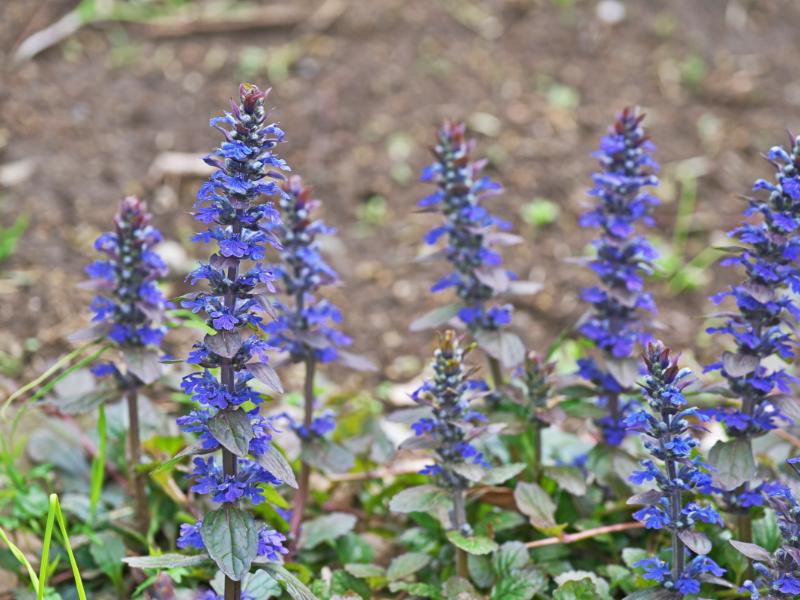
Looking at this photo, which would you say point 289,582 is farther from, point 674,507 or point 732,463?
point 732,463

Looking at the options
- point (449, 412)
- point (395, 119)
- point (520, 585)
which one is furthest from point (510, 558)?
point (395, 119)

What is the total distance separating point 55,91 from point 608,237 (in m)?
4.85

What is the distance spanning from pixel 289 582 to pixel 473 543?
30.2 inches

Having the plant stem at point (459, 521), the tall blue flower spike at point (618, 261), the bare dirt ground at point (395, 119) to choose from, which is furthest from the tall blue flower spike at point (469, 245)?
the bare dirt ground at point (395, 119)

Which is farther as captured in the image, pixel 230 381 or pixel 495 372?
pixel 495 372

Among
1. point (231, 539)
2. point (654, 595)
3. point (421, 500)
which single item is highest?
point (421, 500)

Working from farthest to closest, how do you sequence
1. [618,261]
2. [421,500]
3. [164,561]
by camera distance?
1. [618,261]
2. [421,500]
3. [164,561]

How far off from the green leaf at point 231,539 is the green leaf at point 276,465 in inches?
7.0

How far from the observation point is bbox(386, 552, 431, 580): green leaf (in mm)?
3662

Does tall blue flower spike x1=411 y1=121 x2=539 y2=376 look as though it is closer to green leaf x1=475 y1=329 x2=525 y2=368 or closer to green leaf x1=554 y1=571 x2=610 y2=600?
green leaf x1=475 y1=329 x2=525 y2=368

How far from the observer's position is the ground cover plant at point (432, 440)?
295 cm

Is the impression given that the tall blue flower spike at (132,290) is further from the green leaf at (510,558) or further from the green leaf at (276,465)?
the green leaf at (510,558)

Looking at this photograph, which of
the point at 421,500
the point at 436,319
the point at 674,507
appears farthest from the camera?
the point at 436,319

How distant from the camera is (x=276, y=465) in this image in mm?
2936
